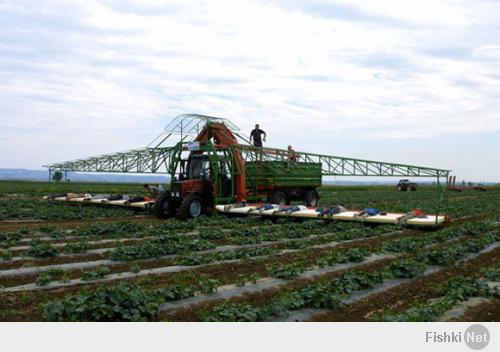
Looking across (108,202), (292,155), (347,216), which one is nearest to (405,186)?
(292,155)

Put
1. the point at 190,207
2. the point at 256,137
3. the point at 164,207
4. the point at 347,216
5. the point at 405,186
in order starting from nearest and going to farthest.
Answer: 1. the point at 347,216
2. the point at 190,207
3. the point at 164,207
4. the point at 256,137
5. the point at 405,186

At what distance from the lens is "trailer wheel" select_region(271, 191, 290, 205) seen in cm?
2189

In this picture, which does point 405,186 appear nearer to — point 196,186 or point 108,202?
point 108,202

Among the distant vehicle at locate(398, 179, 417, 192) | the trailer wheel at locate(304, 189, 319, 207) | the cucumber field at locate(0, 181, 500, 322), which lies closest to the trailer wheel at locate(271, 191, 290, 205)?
the trailer wheel at locate(304, 189, 319, 207)

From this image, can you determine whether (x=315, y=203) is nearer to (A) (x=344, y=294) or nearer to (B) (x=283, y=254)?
(B) (x=283, y=254)

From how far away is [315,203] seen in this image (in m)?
24.5

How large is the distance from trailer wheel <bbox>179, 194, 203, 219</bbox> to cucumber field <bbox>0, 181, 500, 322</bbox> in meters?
2.29

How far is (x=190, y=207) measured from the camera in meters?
17.4

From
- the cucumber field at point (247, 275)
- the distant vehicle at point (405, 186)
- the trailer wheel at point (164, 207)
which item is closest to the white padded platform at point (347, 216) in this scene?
the cucumber field at point (247, 275)

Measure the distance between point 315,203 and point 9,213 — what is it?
13.9m

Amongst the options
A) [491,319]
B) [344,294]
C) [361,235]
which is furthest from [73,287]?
[361,235]

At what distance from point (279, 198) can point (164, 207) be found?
618 cm

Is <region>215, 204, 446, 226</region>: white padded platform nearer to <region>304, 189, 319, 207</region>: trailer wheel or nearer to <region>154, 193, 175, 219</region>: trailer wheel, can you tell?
<region>154, 193, 175, 219</region>: trailer wheel

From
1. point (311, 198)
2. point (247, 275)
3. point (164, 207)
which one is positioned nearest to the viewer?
point (247, 275)
